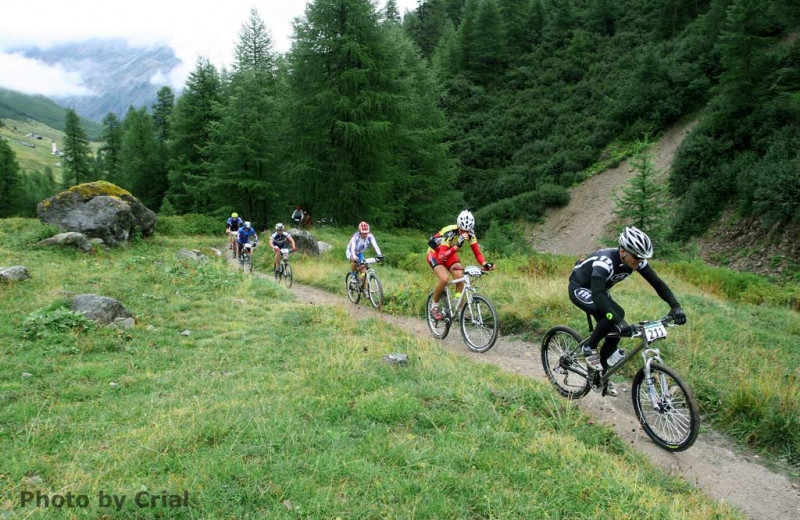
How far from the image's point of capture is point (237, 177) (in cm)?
3045

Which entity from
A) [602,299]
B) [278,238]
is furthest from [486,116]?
[602,299]

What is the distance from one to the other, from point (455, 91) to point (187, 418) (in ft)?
186

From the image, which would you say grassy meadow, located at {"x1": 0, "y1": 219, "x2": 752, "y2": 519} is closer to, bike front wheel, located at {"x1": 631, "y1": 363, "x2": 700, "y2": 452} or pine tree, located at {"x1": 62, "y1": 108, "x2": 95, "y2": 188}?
bike front wheel, located at {"x1": 631, "y1": 363, "x2": 700, "y2": 452}

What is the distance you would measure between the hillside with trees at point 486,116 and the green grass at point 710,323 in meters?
6.48

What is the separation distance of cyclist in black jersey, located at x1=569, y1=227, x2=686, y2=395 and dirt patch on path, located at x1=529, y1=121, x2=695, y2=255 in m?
27.9

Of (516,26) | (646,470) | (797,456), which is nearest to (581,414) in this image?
(646,470)

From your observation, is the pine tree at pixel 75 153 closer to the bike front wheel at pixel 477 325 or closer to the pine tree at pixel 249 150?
the pine tree at pixel 249 150

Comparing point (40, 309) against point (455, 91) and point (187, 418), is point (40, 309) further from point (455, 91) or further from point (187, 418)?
point (455, 91)

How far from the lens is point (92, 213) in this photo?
19.9 metres

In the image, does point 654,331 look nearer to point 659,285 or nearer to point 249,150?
point 659,285

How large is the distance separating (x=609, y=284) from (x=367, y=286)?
792cm

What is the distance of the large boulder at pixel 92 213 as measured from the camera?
1953 cm

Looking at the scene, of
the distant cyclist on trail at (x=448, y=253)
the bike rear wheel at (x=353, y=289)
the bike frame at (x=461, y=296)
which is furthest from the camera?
the bike rear wheel at (x=353, y=289)

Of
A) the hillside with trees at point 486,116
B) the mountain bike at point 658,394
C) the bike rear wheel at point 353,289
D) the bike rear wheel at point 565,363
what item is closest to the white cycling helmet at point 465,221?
the bike rear wheel at point 565,363
